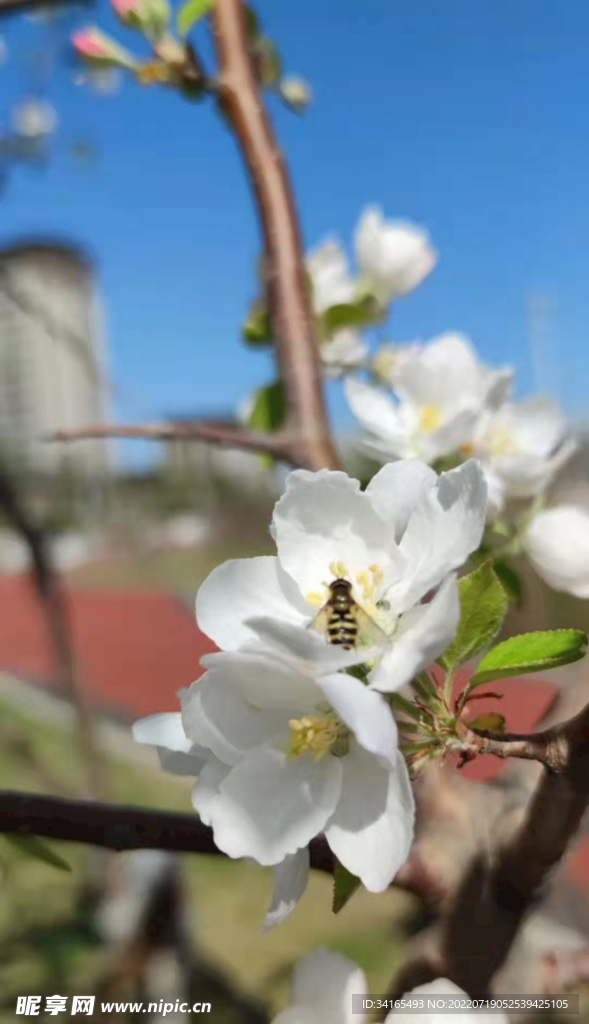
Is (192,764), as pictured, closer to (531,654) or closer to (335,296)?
(531,654)

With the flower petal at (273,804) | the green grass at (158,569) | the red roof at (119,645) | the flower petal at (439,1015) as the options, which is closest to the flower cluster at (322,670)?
the flower petal at (273,804)

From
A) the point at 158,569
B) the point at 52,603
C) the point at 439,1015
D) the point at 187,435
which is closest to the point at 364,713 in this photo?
the point at 439,1015

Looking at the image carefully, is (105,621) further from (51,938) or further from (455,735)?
(455,735)

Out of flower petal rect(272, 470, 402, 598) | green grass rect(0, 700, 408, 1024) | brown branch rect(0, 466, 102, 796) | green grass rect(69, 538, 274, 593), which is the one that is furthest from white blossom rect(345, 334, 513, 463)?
green grass rect(69, 538, 274, 593)

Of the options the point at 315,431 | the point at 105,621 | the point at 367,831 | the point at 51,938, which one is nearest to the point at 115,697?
the point at 105,621

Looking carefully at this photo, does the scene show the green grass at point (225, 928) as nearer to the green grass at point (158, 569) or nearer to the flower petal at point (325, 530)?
the flower petal at point (325, 530)

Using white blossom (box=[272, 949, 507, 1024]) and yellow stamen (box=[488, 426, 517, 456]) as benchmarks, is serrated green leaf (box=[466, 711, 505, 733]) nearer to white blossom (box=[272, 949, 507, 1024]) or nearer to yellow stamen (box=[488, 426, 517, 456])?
white blossom (box=[272, 949, 507, 1024])
